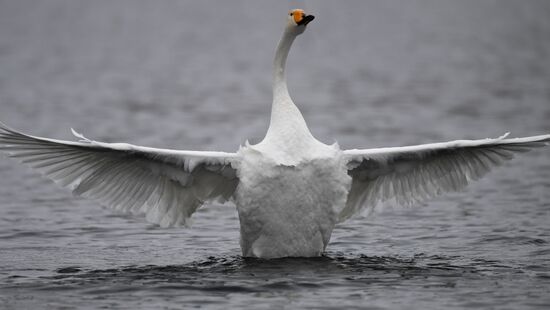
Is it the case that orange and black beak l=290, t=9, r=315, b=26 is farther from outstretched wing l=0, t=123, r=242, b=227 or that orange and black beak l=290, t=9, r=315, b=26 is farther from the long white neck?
outstretched wing l=0, t=123, r=242, b=227

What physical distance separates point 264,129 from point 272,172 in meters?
14.5

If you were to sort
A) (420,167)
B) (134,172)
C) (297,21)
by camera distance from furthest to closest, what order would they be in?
1. (420,167)
2. (297,21)
3. (134,172)

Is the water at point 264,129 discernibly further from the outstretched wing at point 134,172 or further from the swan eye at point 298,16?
the swan eye at point 298,16

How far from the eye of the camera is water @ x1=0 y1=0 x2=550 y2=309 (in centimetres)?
1263

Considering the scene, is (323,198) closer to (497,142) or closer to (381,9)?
(497,142)

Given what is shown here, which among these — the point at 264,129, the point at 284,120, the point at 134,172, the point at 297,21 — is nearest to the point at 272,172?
the point at 284,120

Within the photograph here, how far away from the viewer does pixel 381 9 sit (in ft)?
278

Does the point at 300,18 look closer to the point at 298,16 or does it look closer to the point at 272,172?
the point at 298,16

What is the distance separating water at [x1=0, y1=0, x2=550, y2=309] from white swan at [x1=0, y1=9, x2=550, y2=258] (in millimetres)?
597

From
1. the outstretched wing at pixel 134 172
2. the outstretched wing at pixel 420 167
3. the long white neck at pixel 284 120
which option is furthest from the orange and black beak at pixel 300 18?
the outstretched wing at pixel 134 172

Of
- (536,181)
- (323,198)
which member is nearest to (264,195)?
(323,198)

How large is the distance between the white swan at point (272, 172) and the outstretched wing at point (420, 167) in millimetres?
14

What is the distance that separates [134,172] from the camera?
13.4 meters

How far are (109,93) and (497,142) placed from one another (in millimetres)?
24123
